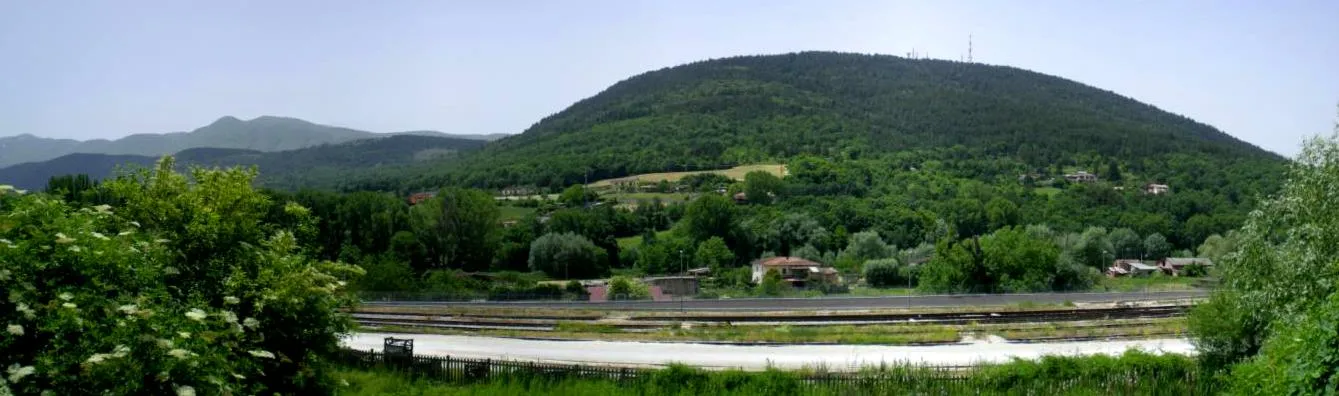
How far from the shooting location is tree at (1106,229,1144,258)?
7744cm

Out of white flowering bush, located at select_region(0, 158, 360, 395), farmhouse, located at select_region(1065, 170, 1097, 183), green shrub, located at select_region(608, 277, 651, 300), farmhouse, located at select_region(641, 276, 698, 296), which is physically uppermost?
farmhouse, located at select_region(1065, 170, 1097, 183)

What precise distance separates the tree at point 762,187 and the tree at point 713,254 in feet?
90.6

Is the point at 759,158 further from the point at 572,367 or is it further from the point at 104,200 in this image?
the point at 572,367

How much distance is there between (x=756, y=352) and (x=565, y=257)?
4311 centimetres

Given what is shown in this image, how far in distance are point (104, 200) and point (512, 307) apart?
17.4 metres

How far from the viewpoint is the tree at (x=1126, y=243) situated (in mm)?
77438

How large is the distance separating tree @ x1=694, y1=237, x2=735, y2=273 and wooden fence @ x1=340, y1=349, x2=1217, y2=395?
5056 cm

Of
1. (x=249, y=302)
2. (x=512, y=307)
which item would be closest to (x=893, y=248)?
(x=512, y=307)

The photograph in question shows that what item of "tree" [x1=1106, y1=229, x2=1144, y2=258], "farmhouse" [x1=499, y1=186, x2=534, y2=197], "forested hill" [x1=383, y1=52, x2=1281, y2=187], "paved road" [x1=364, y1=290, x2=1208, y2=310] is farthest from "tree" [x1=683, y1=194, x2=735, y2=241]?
"forested hill" [x1=383, y1=52, x2=1281, y2=187]

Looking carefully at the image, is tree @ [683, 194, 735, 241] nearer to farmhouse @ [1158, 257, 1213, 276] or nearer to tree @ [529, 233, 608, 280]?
tree @ [529, 233, 608, 280]

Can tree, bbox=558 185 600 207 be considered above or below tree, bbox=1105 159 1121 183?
below

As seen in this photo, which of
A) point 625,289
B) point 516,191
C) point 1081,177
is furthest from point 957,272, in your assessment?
point 516,191

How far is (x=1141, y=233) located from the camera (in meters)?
83.6

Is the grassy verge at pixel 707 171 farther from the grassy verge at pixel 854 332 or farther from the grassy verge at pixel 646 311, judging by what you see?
the grassy verge at pixel 854 332
